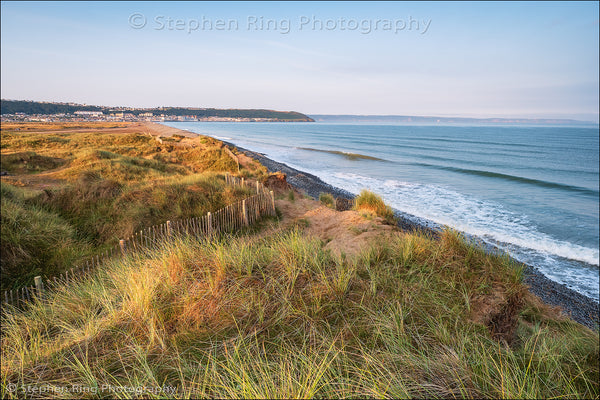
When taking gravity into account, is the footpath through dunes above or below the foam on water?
above

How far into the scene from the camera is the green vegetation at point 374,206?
11.6 metres

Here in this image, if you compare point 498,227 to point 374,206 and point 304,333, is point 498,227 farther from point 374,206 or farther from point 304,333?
point 304,333

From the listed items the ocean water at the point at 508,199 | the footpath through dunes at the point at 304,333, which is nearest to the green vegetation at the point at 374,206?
the ocean water at the point at 508,199

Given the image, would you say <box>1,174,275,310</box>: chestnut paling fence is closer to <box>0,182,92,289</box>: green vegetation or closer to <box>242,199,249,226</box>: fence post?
<box>242,199,249,226</box>: fence post

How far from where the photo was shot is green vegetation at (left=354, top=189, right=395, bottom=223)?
11.6m

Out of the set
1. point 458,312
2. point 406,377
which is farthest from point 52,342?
point 458,312

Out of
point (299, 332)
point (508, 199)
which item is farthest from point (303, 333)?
point (508, 199)

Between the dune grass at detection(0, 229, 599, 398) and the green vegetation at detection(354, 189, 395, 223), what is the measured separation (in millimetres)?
7132

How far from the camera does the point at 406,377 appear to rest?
1.96m

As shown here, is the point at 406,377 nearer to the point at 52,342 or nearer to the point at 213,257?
the point at 213,257

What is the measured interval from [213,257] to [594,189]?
1232 inches

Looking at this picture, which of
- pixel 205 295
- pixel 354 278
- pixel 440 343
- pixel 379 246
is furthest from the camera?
pixel 379 246

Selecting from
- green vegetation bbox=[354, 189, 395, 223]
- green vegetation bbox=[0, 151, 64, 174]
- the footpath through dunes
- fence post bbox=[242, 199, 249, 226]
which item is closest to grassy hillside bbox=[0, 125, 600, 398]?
the footpath through dunes

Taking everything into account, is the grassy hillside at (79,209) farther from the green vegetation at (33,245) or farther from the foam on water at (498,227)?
the foam on water at (498,227)
